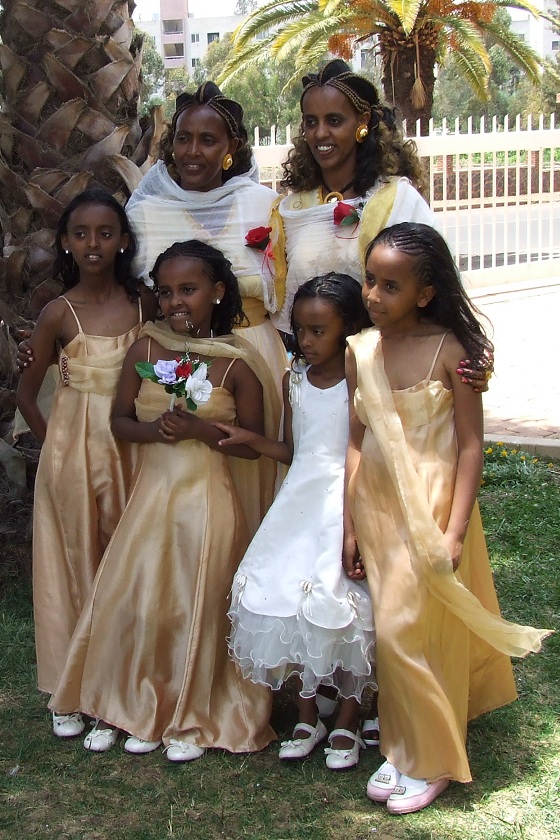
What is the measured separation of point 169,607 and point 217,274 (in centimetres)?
110

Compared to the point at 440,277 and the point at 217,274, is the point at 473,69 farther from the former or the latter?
the point at 440,277

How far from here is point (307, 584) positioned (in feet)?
9.58

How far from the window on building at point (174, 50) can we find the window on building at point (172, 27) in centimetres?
125

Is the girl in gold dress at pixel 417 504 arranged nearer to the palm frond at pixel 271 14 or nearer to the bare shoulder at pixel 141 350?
the bare shoulder at pixel 141 350

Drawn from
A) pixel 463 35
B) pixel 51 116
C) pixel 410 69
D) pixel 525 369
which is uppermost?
pixel 463 35

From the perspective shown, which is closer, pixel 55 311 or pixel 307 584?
pixel 307 584

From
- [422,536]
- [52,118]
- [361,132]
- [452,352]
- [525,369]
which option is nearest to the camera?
[422,536]

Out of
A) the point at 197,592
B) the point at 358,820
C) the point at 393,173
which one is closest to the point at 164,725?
the point at 197,592

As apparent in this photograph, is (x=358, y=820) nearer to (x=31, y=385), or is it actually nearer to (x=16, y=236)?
(x=31, y=385)

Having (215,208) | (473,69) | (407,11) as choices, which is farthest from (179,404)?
(473,69)

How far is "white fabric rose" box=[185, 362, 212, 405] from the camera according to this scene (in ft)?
9.76

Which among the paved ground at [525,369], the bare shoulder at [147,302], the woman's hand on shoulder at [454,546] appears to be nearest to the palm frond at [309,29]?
the paved ground at [525,369]

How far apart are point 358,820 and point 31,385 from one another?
1.80 meters

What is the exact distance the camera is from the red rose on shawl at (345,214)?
326 cm
